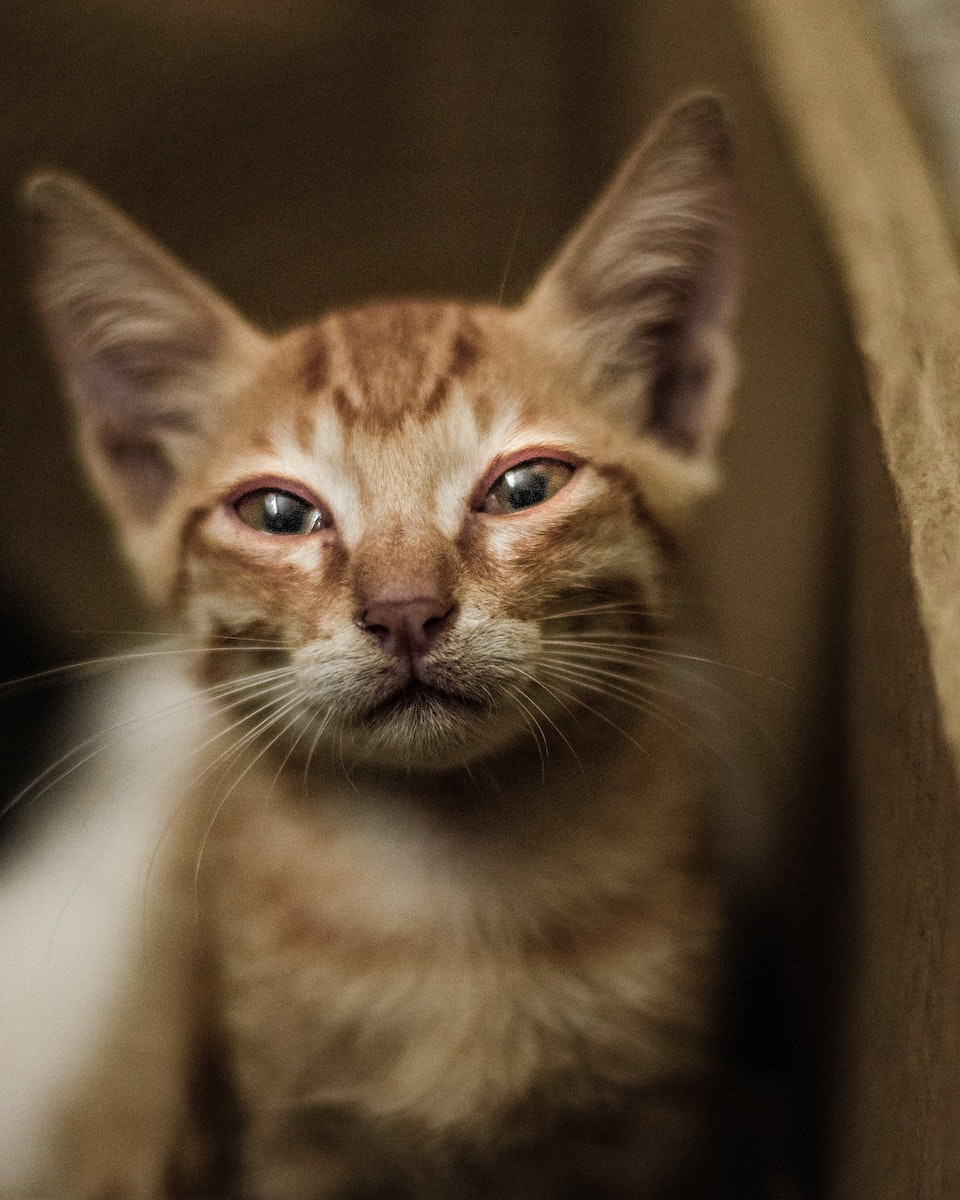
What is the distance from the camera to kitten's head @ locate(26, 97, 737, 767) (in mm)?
570

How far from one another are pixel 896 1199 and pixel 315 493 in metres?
0.53

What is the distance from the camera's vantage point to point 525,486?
0.63 m

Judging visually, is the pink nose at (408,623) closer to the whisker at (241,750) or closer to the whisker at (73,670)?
the whisker at (241,750)

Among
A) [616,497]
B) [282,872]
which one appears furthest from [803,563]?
[282,872]

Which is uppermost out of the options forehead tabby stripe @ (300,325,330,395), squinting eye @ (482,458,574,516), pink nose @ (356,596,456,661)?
forehead tabby stripe @ (300,325,330,395)

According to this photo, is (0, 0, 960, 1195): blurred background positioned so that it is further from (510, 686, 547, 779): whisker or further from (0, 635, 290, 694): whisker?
(510, 686, 547, 779): whisker

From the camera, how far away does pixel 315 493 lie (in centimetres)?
63

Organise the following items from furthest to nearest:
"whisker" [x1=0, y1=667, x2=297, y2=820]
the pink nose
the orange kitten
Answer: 1. "whisker" [x1=0, y1=667, x2=297, y2=820]
2. the orange kitten
3. the pink nose

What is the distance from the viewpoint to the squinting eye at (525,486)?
62 cm

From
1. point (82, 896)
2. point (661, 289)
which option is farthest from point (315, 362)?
point (82, 896)

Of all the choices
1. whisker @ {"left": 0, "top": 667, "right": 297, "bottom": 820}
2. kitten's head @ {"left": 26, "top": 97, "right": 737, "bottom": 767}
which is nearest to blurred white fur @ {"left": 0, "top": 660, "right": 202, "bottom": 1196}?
whisker @ {"left": 0, "top": 667, "right": 297, "bottom": 820}

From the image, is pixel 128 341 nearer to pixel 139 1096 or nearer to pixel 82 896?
pixel 82 896

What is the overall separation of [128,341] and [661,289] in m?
0.37

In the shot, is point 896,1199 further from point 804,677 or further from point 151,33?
point 151,33
